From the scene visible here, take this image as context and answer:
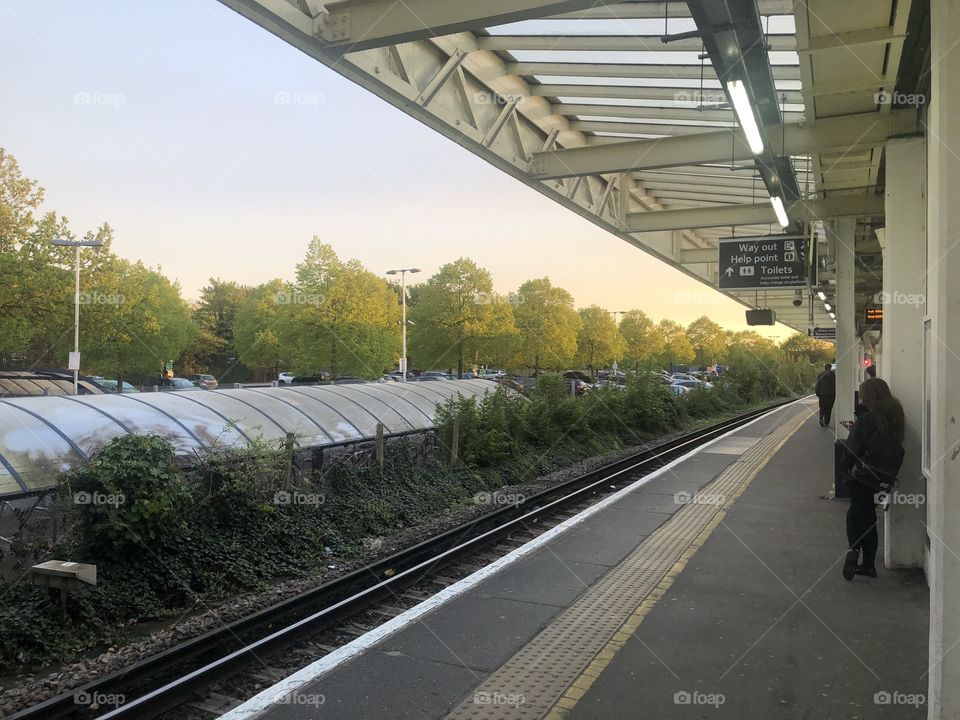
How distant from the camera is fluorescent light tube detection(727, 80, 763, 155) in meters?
5.98

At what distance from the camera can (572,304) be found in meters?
47.6

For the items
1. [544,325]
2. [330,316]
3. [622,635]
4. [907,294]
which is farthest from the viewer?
[544,325]

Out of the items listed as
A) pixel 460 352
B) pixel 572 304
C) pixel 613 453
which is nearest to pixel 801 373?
pixel 572 304

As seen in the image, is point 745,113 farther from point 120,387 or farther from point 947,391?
point 120,387

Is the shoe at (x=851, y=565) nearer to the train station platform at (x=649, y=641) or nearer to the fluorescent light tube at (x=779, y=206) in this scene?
the train station platform at (x=649, y=641)

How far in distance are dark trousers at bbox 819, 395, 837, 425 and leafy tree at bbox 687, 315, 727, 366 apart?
2267 inches

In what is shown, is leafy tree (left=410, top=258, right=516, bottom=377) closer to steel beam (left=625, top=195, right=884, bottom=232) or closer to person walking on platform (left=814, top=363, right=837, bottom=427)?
person walking on platform (left=814, top=363, right=837, bottom=427)

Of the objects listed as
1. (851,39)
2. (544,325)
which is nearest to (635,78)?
(851,39)

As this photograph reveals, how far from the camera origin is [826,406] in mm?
21031

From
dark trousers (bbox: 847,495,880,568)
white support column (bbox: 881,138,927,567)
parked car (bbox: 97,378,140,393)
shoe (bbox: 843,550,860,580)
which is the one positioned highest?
white support column (bbox: 881,138,927,567)

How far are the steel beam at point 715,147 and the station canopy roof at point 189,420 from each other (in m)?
5.96

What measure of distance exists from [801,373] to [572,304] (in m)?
20.9

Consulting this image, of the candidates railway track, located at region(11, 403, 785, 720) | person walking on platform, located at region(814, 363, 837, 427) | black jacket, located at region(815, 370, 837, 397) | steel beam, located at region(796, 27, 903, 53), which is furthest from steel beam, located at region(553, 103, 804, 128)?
person walking on platform, located at region(814, 363, 837, 427)

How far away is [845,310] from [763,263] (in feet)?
7.82
